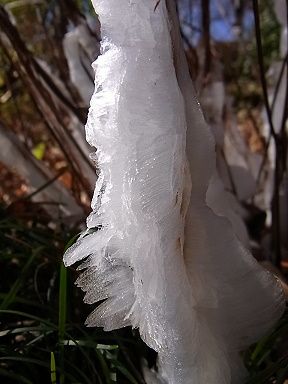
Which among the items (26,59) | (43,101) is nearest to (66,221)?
(43,101)

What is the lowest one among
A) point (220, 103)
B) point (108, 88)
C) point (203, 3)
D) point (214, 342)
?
point (220, 103)

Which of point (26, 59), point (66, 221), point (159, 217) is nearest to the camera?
point (159, 217)

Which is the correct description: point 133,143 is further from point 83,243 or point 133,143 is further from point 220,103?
point 220,103

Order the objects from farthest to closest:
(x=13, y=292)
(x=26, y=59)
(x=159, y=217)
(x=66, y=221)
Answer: (x=66, y=221) < (x=26, y=59) < (x=13, y=292) < (x=159, y=217)

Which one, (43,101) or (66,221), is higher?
(43,101)

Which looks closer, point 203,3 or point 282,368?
point 282,368

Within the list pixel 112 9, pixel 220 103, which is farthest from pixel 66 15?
pixel 112 9

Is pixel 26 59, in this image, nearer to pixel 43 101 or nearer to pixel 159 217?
pixel 43 101

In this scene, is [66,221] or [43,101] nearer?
[43,101]

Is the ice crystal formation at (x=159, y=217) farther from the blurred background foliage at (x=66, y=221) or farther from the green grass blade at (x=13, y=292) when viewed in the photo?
the green grass blade at (x=13, y=292)
